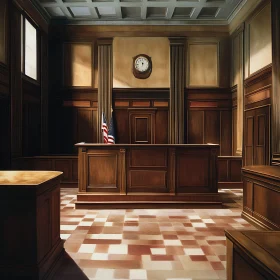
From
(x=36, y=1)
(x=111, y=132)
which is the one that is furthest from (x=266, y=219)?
(x=36, y=1)

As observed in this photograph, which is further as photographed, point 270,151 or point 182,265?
point 270,151

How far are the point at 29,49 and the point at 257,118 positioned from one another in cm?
594

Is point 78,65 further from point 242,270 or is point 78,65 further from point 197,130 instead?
point 242,270

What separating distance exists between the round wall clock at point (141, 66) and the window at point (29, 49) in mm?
2842

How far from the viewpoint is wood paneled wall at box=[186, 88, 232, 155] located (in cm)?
918

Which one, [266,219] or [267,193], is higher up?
[267,193]

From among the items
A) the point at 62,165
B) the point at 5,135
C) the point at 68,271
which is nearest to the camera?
the point at 68,271

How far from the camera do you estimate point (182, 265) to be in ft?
10.4

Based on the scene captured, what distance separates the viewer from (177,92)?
9.20 meters

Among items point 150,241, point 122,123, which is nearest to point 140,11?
point 122,123

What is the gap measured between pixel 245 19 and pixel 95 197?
233 inches

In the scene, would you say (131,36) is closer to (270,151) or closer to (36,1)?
(36,1)

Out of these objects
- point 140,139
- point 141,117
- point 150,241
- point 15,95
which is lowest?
point 150,241

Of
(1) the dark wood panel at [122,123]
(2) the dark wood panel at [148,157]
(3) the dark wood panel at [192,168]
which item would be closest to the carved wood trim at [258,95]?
(3) the dark wood panel at [192,168]
